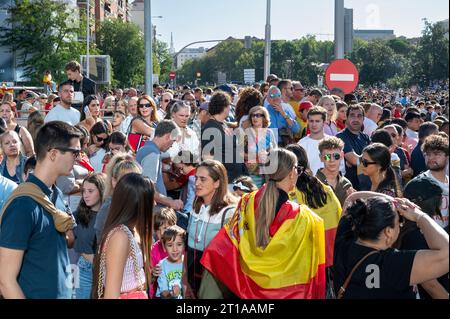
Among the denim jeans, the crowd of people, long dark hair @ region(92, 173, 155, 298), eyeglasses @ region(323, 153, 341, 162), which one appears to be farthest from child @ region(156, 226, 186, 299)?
long dark hair @ region(92, 173, 155, 298)

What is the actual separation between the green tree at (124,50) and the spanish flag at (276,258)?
197ft

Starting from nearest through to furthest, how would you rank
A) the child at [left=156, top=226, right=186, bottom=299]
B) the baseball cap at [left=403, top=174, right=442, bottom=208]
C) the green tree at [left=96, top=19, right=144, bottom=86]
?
the baseball cap at [left=403, top=174, right=442, bottom=208] → the child at [left=156, top=226, right=186, bottom=299] → the green tree at [left=96, top=19, right=144, bottom=86]

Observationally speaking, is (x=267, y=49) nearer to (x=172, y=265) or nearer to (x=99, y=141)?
(x=99, y=141)

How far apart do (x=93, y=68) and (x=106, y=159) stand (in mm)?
22828

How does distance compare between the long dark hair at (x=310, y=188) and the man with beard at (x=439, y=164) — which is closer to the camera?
the man with beard at (x=439, y=164)

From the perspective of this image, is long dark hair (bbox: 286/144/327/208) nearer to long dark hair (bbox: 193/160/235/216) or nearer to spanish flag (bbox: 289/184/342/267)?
spanish flag (bbox: 289/184/342/267)

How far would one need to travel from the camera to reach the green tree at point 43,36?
46.7 meters

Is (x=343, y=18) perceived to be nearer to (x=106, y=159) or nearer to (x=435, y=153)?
(x=106, y=159)

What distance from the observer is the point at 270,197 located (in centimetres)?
456

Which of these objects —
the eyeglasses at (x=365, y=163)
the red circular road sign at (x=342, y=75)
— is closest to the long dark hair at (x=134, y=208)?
the eyeglasses at (x=365, y=163)

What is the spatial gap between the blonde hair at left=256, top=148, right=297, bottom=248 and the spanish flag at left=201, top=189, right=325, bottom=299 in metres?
0.03

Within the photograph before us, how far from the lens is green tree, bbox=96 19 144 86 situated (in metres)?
65.0

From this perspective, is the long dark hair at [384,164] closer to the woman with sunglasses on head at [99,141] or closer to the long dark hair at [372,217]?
the long dark hair at [372,217]
